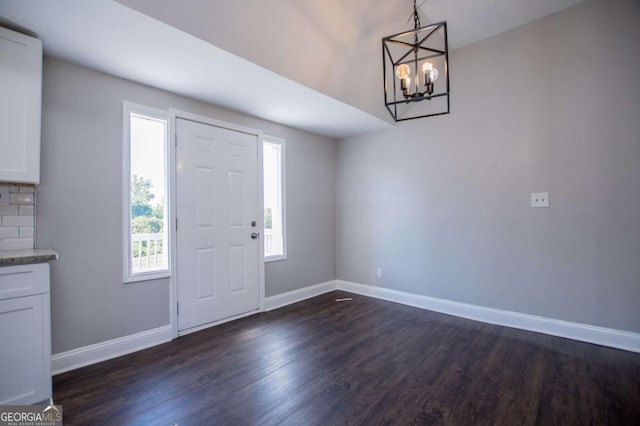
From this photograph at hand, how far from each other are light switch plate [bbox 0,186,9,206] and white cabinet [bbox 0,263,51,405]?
69 cm

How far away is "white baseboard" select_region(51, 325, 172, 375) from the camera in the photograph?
2227 mm

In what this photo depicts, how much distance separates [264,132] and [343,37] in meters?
1.53

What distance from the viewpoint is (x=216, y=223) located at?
3.23 m

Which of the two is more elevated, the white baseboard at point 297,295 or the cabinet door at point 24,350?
the cabinet door at point 24,350

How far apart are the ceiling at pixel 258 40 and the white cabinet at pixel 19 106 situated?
0.45ft

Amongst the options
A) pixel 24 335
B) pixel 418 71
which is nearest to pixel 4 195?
pixel 24 335

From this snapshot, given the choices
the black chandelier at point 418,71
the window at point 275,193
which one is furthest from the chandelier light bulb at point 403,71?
the window at point 275,193

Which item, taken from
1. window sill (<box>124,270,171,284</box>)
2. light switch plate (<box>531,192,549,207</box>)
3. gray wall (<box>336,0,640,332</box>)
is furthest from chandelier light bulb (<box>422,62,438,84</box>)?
window sill (<box>124,270,171,284</box>)

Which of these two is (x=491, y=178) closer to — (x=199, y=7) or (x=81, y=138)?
(x=199, y=7)

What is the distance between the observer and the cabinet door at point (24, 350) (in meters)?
1.63

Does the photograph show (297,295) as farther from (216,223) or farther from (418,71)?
(418,71)

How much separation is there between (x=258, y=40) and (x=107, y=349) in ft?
9.15

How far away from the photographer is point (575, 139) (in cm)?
273

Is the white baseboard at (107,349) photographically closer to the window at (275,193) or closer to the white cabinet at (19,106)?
the white cabinet at (19,106)
